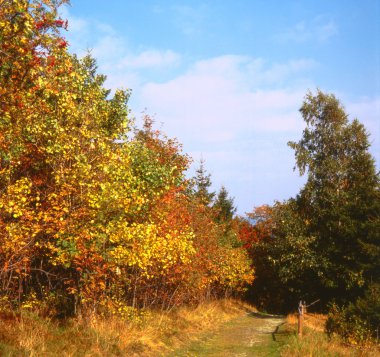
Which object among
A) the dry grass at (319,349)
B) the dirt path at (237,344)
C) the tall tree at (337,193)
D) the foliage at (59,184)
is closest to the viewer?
the foliage at (59,184)

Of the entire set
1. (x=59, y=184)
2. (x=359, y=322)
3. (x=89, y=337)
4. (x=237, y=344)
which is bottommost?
(x=237, y=344)

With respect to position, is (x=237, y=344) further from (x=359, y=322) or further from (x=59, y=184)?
(x=59, y=184)

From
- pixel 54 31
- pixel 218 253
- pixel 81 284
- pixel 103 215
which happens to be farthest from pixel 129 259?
pixel 218 253

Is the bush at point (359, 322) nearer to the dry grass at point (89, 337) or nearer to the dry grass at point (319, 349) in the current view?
the dry grass at point (319, 349)

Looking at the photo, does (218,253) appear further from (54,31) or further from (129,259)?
(54,31)

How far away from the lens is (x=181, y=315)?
2081 centimetres

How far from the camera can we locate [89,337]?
1194cm

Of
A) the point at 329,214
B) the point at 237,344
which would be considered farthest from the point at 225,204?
the point at 237,344

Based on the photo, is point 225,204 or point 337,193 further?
point 225,204

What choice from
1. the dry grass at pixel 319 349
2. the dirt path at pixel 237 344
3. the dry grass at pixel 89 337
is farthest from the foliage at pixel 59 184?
the dry grass at pixel 319 349

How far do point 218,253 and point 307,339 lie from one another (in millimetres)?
14616

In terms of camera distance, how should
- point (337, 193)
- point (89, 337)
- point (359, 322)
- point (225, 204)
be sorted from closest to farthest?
1. point (89, 337)
2. point (359, 322)
3. point (337, 193)
4. point (225, 204)

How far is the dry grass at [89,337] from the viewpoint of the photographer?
1011cm

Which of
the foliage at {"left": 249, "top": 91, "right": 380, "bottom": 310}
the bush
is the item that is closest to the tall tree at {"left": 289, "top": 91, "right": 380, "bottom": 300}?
the foliage at {"left": 249, "top": 91, "right": 380, "bottom": 310}
